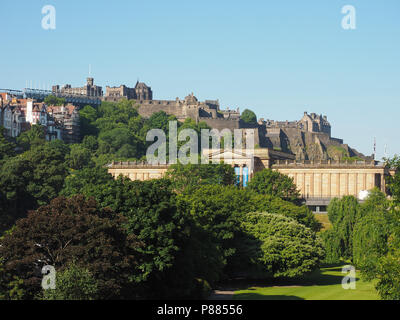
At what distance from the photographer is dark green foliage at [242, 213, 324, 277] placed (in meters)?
71.2

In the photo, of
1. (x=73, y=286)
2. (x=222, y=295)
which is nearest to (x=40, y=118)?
(x=222, y=295)

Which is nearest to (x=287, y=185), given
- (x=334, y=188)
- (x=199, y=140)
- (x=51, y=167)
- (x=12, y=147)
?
(x=334, y=188)

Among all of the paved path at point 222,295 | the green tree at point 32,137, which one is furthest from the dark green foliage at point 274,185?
the paved path at point 222,295

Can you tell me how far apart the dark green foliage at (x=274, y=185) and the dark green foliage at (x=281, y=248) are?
43637mm

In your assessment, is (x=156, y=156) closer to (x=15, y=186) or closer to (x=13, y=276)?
(x=15, y=186)

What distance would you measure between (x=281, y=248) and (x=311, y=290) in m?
7.79

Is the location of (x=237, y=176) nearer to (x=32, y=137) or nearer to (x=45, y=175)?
(x=45, y=175)

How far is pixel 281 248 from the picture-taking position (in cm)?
7294

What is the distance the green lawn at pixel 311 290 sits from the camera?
60094 millimetres

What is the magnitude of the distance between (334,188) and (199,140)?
1835 inches

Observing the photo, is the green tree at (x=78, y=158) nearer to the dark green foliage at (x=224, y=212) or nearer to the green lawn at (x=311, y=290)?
the dark green foliage at (x=224, y=212)

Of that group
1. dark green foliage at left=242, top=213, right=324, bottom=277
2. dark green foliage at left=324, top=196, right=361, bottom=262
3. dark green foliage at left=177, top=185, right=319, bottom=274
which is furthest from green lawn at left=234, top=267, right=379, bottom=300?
dark green foliage at left=324, top=196, right=361, bottom=262

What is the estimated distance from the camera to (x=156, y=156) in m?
166

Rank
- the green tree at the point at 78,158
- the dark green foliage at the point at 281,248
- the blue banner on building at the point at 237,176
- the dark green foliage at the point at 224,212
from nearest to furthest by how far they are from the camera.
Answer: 1. the dark green foliage at the point at 224,212
2. the dark green foliage at the point at 281,248
3. the blue banner on building at the point at 237,176
4. the green tree at the point at 78,158
